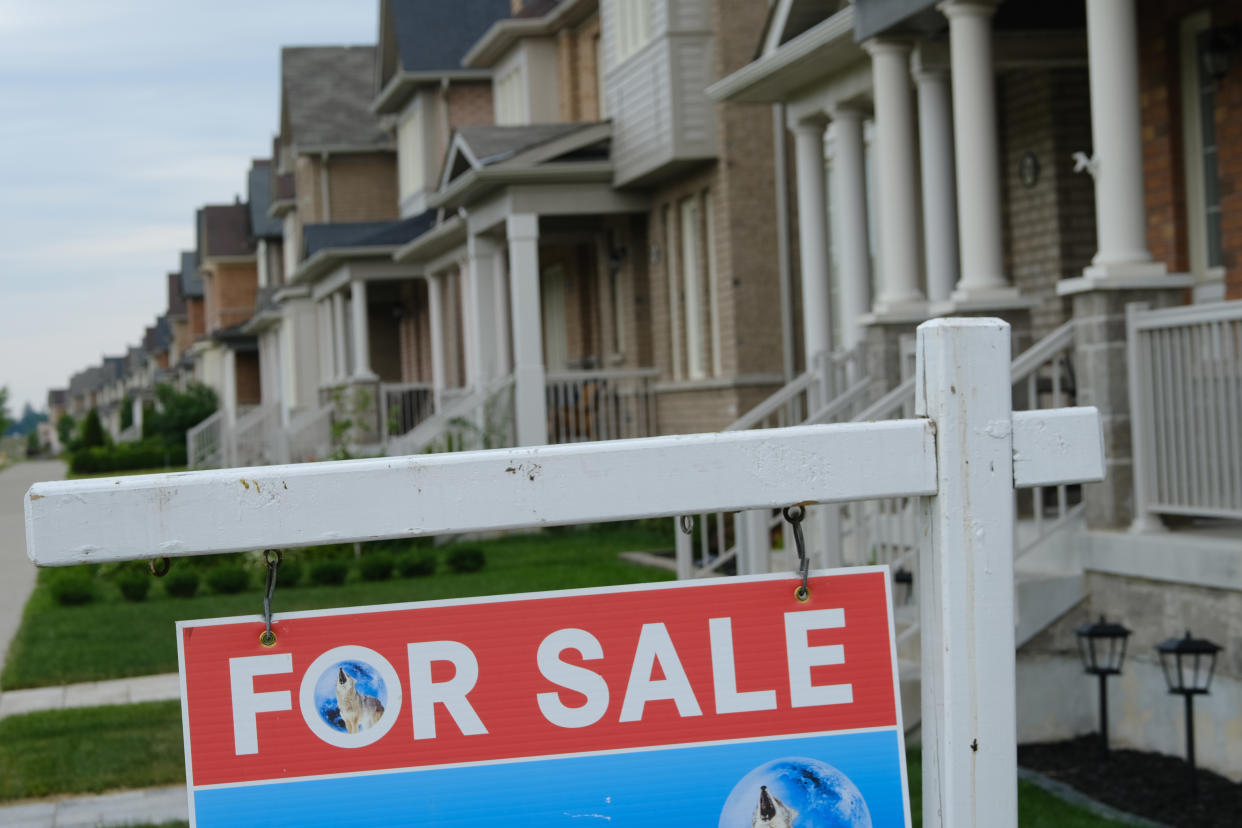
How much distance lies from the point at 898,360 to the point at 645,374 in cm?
844

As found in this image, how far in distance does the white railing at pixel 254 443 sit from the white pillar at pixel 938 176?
21.2 metres

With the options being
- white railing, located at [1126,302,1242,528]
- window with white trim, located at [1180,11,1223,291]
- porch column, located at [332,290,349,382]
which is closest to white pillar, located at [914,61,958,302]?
window with white trim, located at [1180,11,1223,291]

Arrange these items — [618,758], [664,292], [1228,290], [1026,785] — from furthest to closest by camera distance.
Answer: [664,292]
[1228,290]
[1026,785]
[618,758]

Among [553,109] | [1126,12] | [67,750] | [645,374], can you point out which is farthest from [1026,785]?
[553,109]

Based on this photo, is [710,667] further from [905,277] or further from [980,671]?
[905,277]

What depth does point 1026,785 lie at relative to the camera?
693 cm

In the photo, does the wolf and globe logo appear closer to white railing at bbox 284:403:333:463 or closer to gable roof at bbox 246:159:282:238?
white railing at bbox 284:403:333:463

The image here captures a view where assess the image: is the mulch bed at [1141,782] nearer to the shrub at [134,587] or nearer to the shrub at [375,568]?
the shrub at [375,568]

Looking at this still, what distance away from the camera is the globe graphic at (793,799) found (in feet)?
6.68

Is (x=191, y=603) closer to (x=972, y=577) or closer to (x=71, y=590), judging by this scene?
(x=71, y=590)

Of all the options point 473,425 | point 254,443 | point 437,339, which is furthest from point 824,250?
point 254,443

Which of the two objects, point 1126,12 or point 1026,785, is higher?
point 1126,12

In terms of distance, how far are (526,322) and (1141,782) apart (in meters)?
11.7

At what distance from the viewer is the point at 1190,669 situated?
6.95 meters
